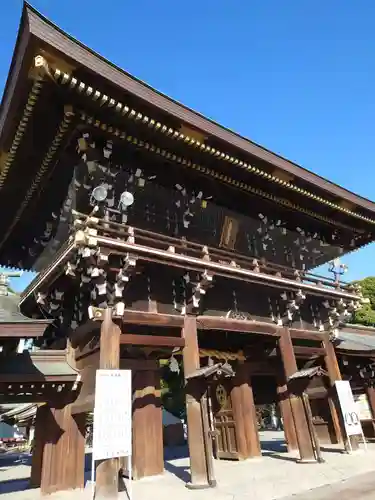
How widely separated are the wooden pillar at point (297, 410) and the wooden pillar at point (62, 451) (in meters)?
5.98

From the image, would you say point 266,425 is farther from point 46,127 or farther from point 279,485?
point 46,127

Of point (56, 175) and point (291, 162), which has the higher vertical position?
point (291, 162)

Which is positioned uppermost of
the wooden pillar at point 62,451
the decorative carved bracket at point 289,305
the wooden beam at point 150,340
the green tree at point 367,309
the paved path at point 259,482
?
the green tree at point 367,309

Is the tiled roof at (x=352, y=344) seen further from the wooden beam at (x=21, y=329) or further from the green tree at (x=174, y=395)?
the green tree at (x=174, y=395)

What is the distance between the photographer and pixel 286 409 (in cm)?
1203

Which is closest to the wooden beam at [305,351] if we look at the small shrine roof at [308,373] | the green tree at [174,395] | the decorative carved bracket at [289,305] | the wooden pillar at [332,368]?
the wooden pillar at [332,368]

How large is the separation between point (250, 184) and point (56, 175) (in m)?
5.53

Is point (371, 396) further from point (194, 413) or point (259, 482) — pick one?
point (194, 413)

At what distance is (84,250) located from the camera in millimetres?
7426

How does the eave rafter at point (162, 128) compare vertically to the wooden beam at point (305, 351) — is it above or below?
above

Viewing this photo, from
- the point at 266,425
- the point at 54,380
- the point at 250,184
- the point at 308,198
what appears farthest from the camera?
the point at 266,425

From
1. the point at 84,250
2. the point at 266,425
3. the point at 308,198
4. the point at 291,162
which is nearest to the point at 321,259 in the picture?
the point at 308,198

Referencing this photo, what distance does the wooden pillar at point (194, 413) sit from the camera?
765cm

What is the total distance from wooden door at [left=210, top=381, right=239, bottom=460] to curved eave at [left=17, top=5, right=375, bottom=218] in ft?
25.7
